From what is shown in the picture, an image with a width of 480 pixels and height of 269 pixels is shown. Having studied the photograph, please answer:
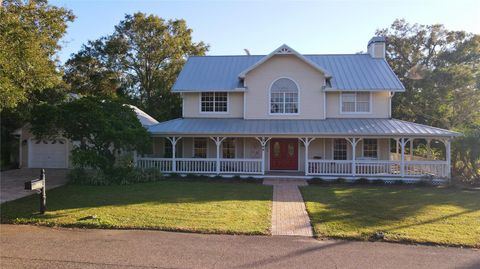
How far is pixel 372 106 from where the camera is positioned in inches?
846

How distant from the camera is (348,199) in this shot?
13.4 m

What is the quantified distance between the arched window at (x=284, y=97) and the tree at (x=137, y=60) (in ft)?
61.1

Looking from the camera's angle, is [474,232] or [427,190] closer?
[474,232]

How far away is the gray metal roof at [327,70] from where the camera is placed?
70.9 ft

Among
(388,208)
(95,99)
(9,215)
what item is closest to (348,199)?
(388,208)

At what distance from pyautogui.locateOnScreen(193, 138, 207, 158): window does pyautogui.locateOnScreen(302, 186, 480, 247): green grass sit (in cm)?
803

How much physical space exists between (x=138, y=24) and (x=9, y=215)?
3201 cm

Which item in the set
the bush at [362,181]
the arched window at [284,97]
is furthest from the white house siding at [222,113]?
the bush at [362,181]

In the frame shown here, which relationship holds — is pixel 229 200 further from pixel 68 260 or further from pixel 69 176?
pixel 69 176

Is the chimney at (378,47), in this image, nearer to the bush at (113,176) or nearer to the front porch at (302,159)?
the front porch at (302,159)

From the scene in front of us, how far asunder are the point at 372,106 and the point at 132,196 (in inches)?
569

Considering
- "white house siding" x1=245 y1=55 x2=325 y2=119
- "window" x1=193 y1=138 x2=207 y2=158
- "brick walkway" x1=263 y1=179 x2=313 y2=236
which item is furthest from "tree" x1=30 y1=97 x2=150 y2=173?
"brick walkway" x1=263 y1=179 x2=313 y2=236

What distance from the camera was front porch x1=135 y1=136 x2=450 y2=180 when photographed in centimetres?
1911

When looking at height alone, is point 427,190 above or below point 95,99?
below
